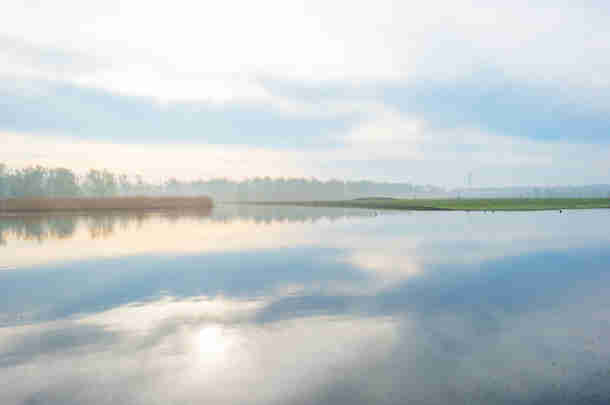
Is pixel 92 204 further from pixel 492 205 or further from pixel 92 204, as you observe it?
pixel 492 205

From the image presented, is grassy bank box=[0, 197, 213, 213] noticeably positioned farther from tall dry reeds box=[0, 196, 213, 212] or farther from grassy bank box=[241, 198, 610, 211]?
grassy bank box=[241, 198, 610, 211]

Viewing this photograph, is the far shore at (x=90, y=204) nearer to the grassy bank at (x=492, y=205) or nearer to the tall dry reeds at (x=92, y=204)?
the tall dry reeds at (x=92, y=204)

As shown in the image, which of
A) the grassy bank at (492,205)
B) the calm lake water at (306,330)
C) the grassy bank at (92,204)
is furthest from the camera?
the grassy bank at (492,205)

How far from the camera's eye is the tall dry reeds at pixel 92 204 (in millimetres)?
78188

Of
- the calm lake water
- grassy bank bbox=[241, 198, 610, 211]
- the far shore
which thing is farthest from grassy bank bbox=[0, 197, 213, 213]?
the calm lake water

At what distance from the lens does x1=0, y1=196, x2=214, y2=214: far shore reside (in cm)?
7819

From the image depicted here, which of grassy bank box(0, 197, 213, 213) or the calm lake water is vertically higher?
grassy bank box(0, 197, 213, 213)

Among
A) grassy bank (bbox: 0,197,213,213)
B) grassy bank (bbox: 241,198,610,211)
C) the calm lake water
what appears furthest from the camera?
grassy bank (bbox: 241,198,610,211)

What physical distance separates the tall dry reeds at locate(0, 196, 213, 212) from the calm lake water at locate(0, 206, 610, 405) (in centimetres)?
6795

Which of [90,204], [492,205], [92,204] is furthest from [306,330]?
[492,205]

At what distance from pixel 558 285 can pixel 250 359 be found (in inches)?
527

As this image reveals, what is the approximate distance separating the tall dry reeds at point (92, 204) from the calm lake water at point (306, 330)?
223 ft

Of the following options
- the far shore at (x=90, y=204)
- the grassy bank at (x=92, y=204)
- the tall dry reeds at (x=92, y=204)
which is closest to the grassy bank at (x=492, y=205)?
the tall dry reeds at (x=92, y=204)

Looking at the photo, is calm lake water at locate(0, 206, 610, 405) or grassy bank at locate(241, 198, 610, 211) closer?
calm lake water at locate(0, 206, 610, 405)
